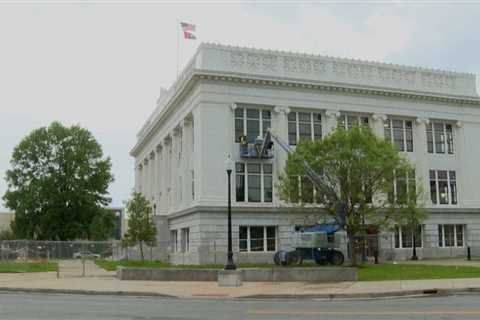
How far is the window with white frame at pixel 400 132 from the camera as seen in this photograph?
49812 mm

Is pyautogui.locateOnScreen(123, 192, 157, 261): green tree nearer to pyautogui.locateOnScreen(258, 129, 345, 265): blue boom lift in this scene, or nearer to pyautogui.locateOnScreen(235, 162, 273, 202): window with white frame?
pyautogui.locateOnScreen(235, 162, 273, 202): window with white frame

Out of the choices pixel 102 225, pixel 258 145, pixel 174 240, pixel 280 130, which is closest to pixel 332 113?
pixel 280 130

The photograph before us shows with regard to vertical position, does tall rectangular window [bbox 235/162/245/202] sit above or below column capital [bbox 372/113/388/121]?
below

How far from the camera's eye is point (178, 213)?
47.4 m

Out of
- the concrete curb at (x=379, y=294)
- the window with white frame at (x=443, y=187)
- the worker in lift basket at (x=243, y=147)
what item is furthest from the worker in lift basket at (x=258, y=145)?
the concrete curb at (x=379, y=294)

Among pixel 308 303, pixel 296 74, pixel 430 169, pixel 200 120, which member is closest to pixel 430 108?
pixel 430 169

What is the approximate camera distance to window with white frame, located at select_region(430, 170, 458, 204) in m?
50.1

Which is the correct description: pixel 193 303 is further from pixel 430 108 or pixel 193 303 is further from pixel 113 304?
pixel 430 108

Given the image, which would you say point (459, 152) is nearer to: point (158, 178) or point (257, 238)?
point (257, 238)

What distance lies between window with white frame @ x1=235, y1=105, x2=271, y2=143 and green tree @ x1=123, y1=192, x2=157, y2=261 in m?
9.93

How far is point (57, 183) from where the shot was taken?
225 feet

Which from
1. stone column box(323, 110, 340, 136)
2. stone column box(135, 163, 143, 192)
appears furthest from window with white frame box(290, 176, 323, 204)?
stone column box(135, 163, 143, 192)

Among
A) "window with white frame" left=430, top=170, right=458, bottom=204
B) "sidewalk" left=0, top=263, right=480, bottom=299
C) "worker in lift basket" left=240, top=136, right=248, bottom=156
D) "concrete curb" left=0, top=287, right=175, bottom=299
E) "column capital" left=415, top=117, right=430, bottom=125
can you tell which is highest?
"column capital" left=415, top=117, right=430, bottom=125

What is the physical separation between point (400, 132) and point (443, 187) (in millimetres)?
6244
